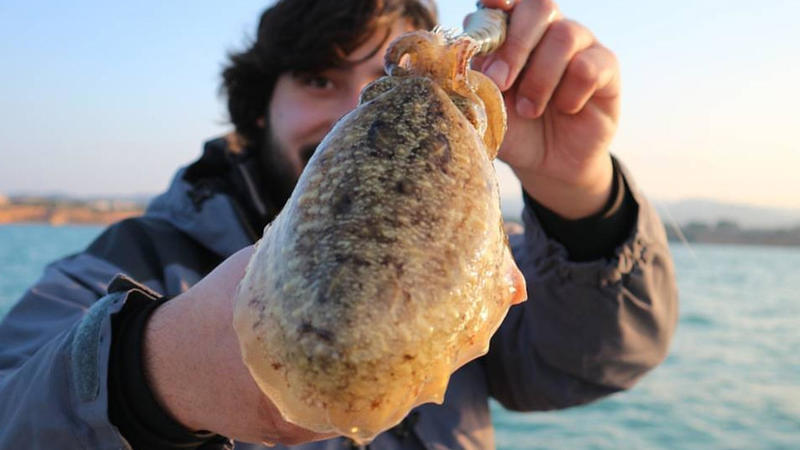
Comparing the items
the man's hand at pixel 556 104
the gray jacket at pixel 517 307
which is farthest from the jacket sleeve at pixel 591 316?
the man's hand at pixel 556 104

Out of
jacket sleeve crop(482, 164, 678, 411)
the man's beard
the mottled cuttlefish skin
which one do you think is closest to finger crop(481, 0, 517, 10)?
jacket sleeve crop(482, 164, 678, 411)

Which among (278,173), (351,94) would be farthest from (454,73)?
(278,173)

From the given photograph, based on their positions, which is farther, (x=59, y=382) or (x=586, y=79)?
(x=586, y=79)

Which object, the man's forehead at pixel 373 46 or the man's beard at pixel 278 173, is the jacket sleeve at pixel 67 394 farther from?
the man's forehead at pixel 373 46

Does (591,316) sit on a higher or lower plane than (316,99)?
lower

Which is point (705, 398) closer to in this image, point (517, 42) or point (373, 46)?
point (373, 46)

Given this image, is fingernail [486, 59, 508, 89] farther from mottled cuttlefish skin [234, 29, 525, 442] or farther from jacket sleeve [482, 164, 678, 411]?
mottled cuttlefish skin [234, 29, 525, 442]

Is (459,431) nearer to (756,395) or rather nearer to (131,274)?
(131,274)
